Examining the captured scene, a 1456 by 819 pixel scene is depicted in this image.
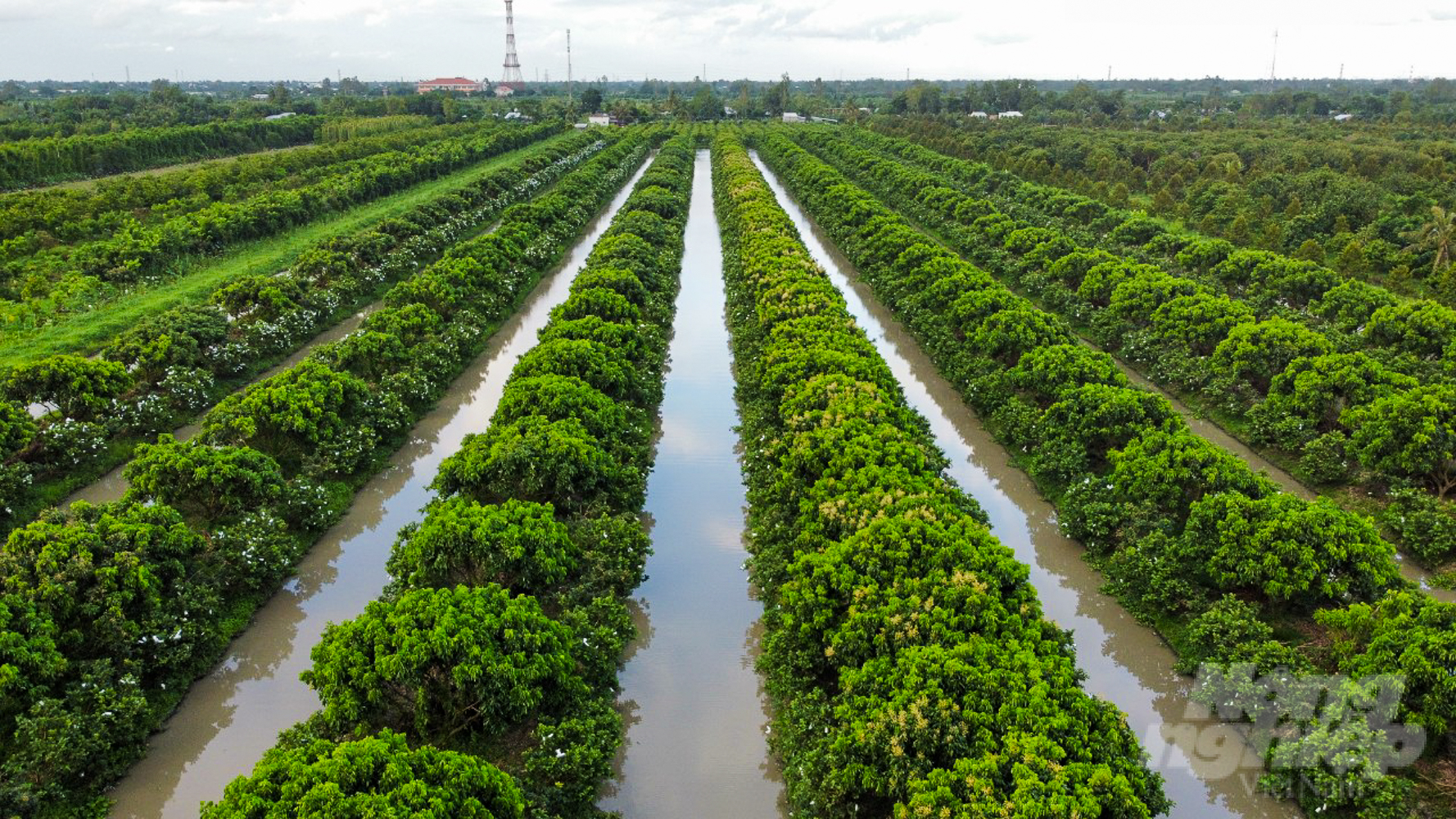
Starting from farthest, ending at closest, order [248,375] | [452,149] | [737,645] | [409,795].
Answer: [452,149], [248,375], [737,645], [409,795]

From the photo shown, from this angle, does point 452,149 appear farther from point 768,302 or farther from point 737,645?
point 737,645

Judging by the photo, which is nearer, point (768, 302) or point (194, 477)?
point (194, 477)

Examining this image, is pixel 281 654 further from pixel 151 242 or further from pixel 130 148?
pixel 130 148

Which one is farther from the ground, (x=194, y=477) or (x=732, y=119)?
(x=732, y=119)

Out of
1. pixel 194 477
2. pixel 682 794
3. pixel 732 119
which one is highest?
pixel 732 119

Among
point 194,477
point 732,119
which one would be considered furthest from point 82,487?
point 732,119

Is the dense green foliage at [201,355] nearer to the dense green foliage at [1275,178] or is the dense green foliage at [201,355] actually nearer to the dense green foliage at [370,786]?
the dense green foliage at [370,786]
